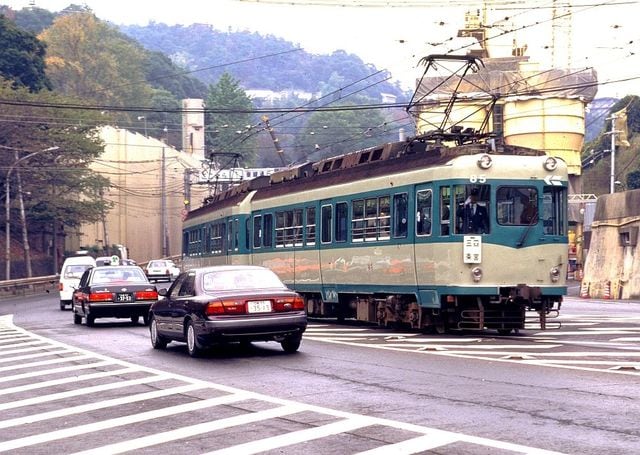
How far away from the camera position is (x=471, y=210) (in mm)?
20500

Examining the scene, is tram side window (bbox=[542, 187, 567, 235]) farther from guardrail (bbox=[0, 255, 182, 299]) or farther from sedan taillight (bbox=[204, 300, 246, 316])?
guardrail (bbox=[0, 255, 182, 299])

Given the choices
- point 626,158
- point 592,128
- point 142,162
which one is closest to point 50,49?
point 142,162

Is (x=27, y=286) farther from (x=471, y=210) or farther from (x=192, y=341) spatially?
(x=192, y=341)

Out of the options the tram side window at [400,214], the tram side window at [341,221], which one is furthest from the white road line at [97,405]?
the tram side window at [341,221]

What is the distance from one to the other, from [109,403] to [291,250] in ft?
52.6

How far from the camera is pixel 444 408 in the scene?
10.8 meters

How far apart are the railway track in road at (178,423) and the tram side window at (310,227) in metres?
11.9

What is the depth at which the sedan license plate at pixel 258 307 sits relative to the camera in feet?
54.3

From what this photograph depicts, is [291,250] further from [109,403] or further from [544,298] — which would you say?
[109,403]

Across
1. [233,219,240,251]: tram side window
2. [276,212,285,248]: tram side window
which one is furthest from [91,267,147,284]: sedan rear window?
[233,219,240,251]: tram side window

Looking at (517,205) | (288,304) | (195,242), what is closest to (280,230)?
(517,205)

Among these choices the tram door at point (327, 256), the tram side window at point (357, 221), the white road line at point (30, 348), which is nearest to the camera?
the white road line at point (30, 348)

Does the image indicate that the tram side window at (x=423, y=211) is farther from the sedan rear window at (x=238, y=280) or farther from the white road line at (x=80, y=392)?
the white road line at (x=80, y=392)

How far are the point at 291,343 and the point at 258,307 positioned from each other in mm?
1109
